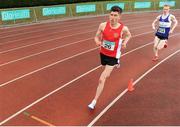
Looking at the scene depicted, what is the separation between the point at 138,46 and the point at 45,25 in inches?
357

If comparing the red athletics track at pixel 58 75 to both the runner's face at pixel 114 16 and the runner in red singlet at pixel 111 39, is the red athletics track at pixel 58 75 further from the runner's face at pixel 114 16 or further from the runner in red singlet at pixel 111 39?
the runner's face at pixel 114 16

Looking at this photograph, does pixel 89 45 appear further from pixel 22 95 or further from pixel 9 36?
pixel 22 95

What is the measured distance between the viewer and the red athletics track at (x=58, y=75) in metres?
6.27

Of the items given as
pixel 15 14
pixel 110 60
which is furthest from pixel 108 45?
pixel 15 14

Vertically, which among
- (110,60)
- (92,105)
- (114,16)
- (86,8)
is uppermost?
(114,16)

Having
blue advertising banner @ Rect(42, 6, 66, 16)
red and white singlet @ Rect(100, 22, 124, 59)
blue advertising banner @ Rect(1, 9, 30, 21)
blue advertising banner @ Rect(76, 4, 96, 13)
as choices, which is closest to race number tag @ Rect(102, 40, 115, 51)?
red and white singlet @ Rect(100, 22, 124, 59)

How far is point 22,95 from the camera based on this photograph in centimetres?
723

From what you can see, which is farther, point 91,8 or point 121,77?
point 91,8

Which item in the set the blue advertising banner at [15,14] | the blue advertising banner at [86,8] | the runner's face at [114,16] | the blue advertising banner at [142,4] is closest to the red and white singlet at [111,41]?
the runner's face at [114,16]

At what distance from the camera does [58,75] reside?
8.96 meters

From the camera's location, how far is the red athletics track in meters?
6.27

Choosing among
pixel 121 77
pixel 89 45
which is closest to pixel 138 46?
pixel 89 45

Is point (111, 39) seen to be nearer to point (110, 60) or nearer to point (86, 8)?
point (110, 60)

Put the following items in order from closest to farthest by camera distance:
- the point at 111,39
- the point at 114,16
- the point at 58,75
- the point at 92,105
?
1. the point at 114,16
2. the point at 111,39
3. the point at 92,105
4. the point at 58,75
